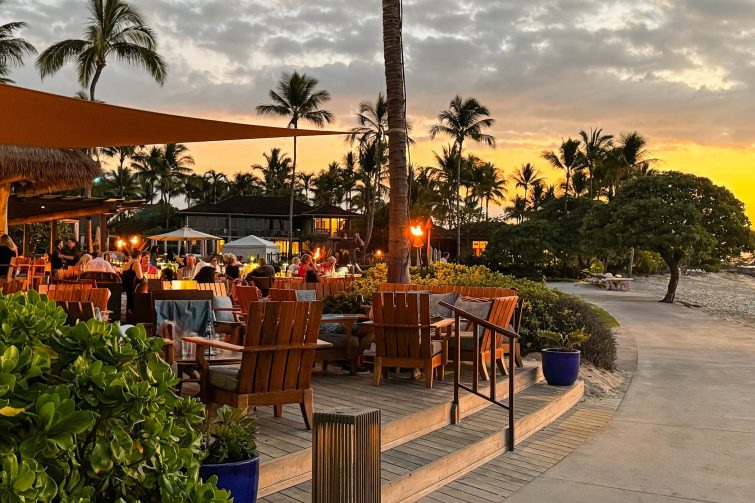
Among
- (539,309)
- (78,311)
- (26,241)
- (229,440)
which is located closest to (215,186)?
(26,241)

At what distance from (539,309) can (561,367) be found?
212 centimetres

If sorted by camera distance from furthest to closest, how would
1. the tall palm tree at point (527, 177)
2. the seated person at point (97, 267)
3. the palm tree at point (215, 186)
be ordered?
the palm tree at point (215, 186) → the tall palm tree at point (527, 177) → the seated person at point (97, 267)

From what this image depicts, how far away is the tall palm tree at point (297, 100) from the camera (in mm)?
46281

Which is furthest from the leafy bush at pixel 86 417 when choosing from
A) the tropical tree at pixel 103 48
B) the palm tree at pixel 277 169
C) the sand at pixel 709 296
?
the palm tree at pixel 277 169

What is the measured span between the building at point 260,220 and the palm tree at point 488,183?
10.6 m

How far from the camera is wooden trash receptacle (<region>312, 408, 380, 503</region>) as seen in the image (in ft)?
9.45

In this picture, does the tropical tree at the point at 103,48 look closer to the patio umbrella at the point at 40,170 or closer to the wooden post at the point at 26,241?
the wooden post at the point at 26,241

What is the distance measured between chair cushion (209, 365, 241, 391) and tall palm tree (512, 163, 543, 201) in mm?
68317

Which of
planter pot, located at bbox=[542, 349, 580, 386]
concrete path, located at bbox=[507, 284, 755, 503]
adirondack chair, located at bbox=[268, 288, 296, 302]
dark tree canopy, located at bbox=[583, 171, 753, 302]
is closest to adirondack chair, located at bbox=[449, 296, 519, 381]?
planter pot, located at bbox=[542, 349, 580, 386]

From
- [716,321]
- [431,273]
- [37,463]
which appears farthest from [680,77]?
[37,463]

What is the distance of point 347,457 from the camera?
Result: 287 cm

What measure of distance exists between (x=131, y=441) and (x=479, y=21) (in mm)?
14585

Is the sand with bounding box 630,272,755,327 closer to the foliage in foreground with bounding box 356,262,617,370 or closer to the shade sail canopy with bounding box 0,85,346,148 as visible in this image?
the foliage in foreground with bounding box 356,262,617,370

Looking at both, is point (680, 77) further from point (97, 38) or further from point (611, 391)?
point (97, 38)
